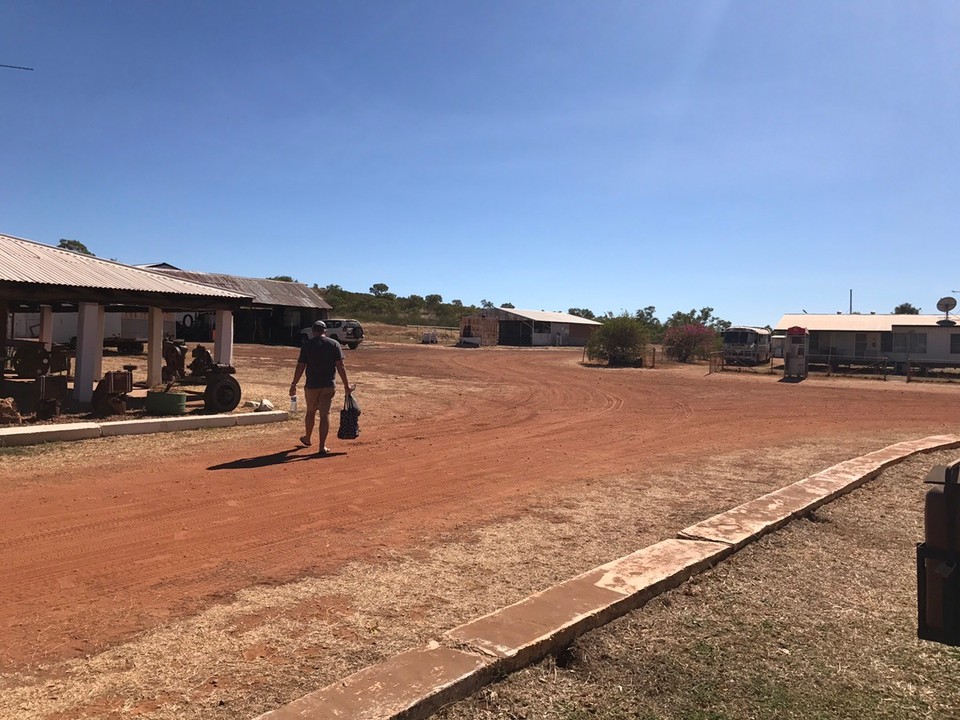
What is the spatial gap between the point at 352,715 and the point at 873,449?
10625 millimetres

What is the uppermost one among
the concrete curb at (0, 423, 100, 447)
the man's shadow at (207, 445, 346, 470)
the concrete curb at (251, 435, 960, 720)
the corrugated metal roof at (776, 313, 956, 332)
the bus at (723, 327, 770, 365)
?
the corrugated metal roof at (776, 313, 956, 332)

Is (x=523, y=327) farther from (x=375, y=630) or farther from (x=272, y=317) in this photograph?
(x=375, y=630)

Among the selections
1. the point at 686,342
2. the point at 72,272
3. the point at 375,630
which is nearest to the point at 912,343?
the point at 686,342

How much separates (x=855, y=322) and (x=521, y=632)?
127 ft

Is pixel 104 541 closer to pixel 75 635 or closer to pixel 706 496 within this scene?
pixel 75 635

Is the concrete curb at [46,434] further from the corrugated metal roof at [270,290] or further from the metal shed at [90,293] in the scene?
the corrugated metal roof at [270,290]

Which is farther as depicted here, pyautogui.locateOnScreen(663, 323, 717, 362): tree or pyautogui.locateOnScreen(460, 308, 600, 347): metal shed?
pyautogui.locateOnScreen(460, 308, 600, 347): metal shed

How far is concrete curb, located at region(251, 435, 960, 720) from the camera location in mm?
3045

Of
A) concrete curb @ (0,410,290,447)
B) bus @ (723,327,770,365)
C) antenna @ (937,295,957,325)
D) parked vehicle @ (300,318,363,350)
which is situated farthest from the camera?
parked vehicle @ (300,318,363,350)

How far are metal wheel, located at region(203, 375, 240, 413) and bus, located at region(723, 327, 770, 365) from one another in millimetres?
28891

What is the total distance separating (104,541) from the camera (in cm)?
548

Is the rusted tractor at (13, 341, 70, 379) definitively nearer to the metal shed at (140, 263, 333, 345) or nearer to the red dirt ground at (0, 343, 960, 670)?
the red dirt ground at (0, 343, 960, 670)

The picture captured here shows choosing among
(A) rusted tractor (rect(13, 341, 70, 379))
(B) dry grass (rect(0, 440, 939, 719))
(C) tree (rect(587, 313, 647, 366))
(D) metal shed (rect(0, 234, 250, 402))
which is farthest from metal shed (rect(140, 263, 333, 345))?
(B) dry grass (rect(0, 440, 939, 719))

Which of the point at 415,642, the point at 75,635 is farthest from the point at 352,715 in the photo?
the point at 75,635
